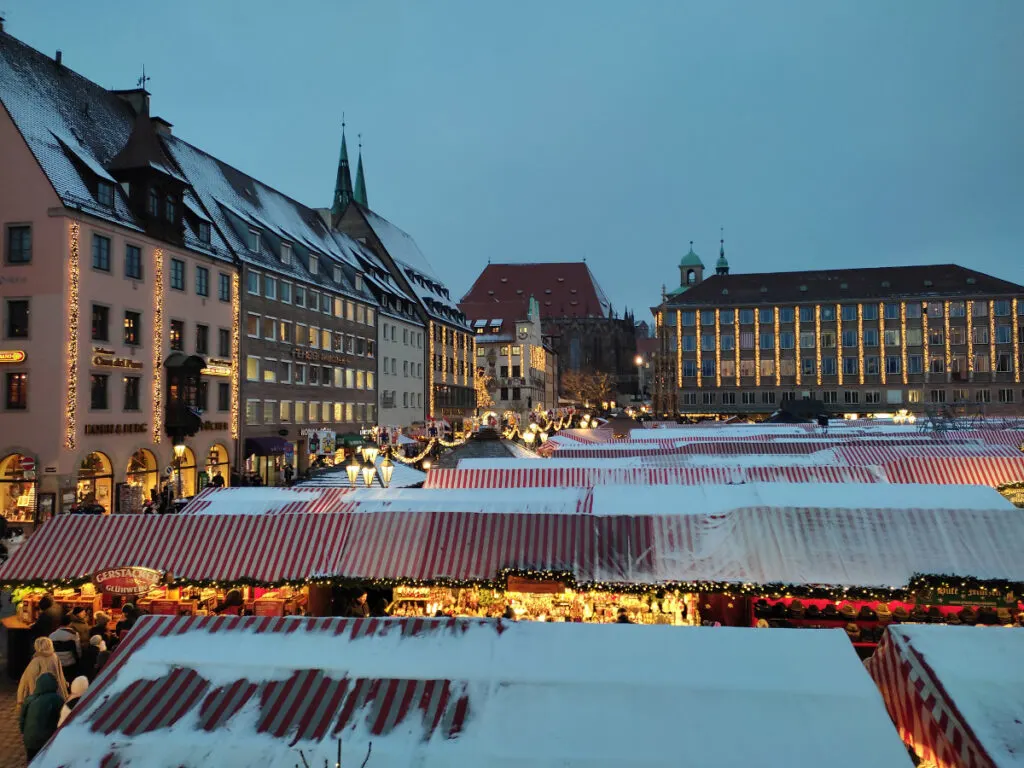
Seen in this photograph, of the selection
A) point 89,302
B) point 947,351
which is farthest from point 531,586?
point 947,351

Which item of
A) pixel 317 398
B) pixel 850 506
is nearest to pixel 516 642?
pixel 850 506

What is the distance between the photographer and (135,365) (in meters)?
30.2

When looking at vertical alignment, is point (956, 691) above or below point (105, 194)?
below

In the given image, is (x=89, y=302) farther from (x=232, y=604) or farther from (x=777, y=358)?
(x=777, y=358)

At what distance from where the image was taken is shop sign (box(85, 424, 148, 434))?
90.6 ft

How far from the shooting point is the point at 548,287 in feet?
415

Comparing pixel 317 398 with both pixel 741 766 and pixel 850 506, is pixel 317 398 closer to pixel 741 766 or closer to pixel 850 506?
pixel 850 506

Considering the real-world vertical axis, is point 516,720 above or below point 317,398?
below

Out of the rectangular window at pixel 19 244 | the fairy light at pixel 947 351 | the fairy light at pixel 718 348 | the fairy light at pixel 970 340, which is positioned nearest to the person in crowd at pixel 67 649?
the rectangular window at pixel 19 244

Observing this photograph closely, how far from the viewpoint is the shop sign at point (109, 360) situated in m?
28.2

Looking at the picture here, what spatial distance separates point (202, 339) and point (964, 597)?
30831mm

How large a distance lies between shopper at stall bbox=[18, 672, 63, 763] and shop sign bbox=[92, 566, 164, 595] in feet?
11.1

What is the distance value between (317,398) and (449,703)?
40.8 metres

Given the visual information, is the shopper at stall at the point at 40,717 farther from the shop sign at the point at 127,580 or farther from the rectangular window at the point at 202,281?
the rectangular window at the point at 202,281
